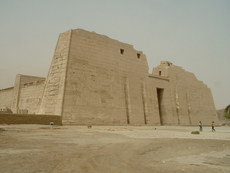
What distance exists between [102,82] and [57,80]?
3.90m

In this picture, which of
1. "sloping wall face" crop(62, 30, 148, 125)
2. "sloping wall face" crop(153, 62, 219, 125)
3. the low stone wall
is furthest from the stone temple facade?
the low stone wall

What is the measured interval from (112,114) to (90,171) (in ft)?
52.6

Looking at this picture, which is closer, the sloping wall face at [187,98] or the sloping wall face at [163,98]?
the sloping wall face at [163,98]

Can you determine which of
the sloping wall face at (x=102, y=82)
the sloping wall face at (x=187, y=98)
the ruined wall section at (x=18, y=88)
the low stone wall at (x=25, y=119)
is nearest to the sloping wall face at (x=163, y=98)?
the sloping wall face at (x=187, y=98)

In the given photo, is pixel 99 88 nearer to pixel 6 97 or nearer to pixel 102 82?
pixel 102 82

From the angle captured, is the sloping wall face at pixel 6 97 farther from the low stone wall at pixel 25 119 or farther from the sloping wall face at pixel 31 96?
the low stone wall at pixel 25 119

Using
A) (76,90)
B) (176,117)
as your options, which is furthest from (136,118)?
(176,117)

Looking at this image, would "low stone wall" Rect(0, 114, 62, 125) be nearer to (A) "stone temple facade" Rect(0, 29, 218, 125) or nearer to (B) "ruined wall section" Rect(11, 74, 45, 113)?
(A) "stone temple facade" Rect(0, 29, 218, 125)

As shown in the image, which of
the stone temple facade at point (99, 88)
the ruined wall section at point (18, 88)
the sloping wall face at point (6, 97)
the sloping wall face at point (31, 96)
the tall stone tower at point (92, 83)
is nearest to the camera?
the tall stone tower at point (92, 83)

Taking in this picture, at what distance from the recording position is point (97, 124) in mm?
18797

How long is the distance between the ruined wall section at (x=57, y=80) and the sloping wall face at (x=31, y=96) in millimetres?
4653

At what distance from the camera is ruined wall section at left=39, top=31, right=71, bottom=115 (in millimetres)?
17695

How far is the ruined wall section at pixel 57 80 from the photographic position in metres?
17.7

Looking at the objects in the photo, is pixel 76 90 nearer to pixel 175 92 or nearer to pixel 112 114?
pixel 112 114
